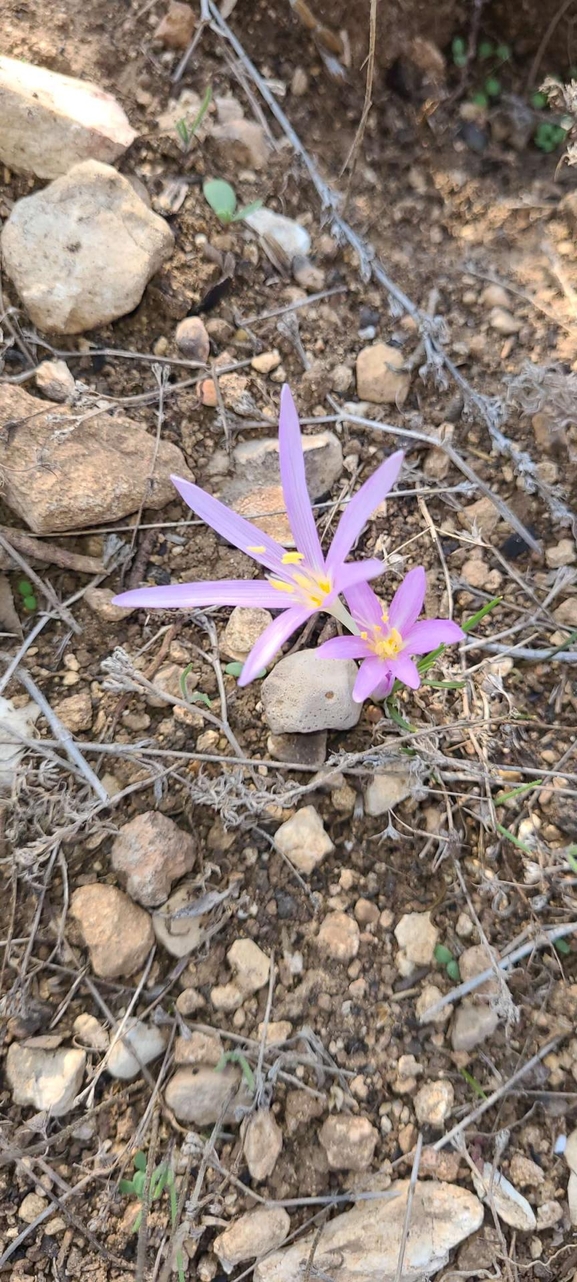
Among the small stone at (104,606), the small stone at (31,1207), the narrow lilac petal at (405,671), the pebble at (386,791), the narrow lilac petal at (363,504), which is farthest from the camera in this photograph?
the small stone at (104,606)

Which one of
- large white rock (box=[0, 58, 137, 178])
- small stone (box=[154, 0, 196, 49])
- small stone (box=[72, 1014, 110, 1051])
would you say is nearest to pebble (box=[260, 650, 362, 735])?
small stone (box=[72, 1014, 110, 1051])

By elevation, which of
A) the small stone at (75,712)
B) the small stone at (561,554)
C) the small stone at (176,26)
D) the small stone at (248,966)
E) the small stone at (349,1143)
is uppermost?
the small stone at (176,26)

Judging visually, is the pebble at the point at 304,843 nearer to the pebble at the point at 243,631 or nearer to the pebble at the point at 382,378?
the pebble at the point at 243,631

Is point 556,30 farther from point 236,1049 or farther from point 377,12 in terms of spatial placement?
point 236,1049

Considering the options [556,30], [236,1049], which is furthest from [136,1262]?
[556,30]

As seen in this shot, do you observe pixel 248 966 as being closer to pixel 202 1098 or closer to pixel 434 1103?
pixel 202 1098

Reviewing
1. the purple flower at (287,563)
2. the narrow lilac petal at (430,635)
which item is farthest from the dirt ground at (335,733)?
the purple flower at (287,563)
